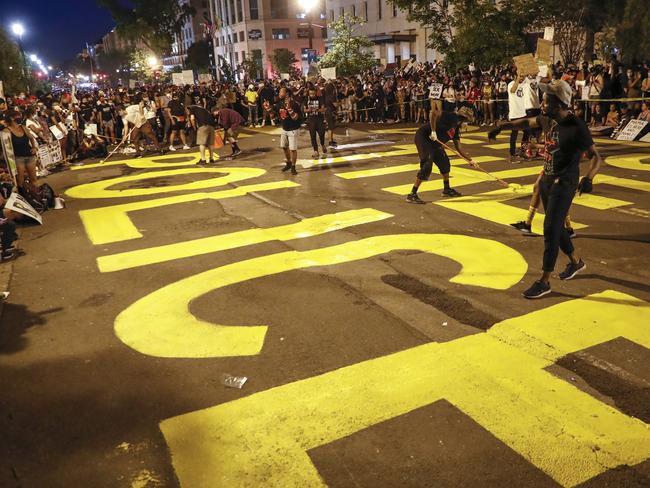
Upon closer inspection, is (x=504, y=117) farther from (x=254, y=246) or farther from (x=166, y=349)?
(x=166, y=349)

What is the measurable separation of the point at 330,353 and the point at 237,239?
384 cm

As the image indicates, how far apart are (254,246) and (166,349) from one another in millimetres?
3018

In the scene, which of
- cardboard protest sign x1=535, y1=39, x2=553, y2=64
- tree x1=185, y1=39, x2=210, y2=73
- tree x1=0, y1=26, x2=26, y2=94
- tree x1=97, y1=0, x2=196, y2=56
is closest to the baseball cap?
cardboard protest sign x1=535, y1=39, x2=553, y2=64

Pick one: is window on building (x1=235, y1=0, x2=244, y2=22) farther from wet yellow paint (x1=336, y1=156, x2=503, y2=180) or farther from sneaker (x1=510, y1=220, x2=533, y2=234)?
sneaker (x1=510, y1=220, x2=533, y2=234)

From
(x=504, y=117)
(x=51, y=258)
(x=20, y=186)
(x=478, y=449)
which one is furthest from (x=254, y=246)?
(x=504, y=117)

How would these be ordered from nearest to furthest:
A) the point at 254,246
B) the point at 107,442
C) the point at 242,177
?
1. the point at 107,442
2. the point at 254,246
3. the point at 242,177

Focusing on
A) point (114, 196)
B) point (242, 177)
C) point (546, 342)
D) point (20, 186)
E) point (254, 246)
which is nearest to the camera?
point (546, 342)

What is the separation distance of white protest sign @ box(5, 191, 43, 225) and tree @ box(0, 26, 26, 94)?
28825mm

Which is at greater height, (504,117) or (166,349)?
(504,117)

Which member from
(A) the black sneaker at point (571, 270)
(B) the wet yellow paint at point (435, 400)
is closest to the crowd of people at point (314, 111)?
(A) the black sneaker at point (571, 270)

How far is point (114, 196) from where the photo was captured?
476 inches

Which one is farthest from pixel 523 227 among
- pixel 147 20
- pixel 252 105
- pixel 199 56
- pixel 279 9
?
pixel 279 9

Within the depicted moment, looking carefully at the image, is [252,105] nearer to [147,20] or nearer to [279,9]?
[147,20]

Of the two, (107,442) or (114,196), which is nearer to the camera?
(107,442)
